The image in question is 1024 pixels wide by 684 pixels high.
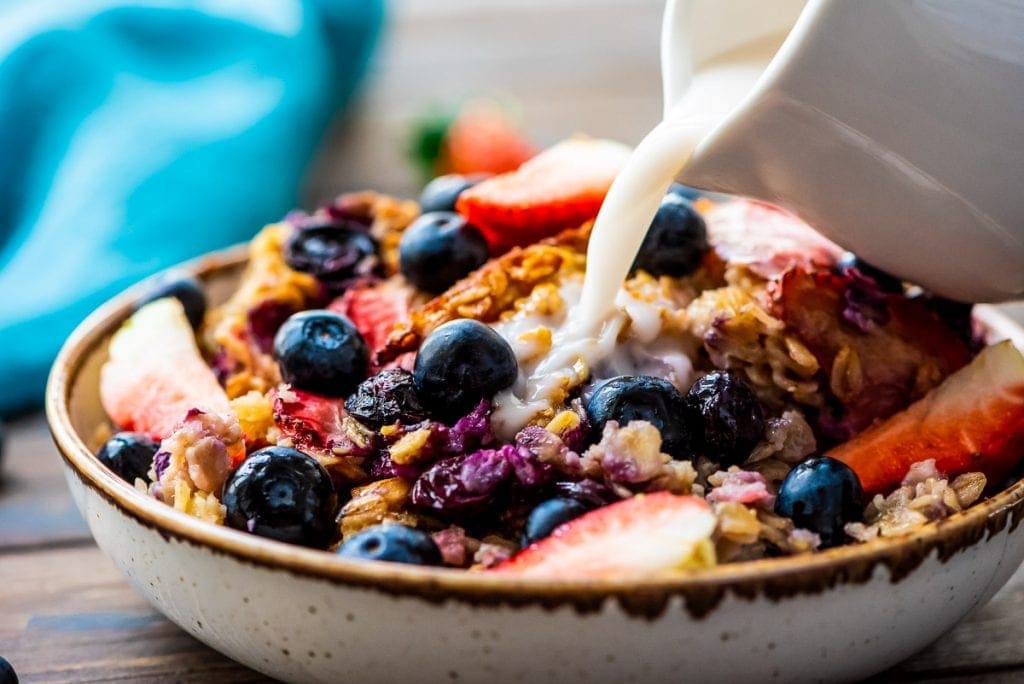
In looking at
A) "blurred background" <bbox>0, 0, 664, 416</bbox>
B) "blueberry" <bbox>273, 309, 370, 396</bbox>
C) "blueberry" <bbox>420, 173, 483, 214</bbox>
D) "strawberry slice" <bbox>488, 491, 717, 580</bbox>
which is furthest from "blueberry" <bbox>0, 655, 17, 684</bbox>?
"blurred background" <bbox>0, 0, 664, 416</bbox>

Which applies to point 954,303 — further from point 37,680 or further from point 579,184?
point 37,680

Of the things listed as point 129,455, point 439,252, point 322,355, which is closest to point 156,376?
point 129,455

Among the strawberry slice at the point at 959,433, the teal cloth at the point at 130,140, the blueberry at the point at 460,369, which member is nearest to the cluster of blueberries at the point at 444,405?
the blueberry at the point at 460,369

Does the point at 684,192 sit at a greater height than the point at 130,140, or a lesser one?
greater

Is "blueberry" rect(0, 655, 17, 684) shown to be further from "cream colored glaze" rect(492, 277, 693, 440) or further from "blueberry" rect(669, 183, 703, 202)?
"blueberry" rect(669, 183, 703, 202)

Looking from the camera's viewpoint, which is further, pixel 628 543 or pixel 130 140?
pixel 130 140

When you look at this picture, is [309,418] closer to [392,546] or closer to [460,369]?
[460,369]

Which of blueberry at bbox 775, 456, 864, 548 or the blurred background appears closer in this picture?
blueberry at bbox 775, 456, 864, 548
